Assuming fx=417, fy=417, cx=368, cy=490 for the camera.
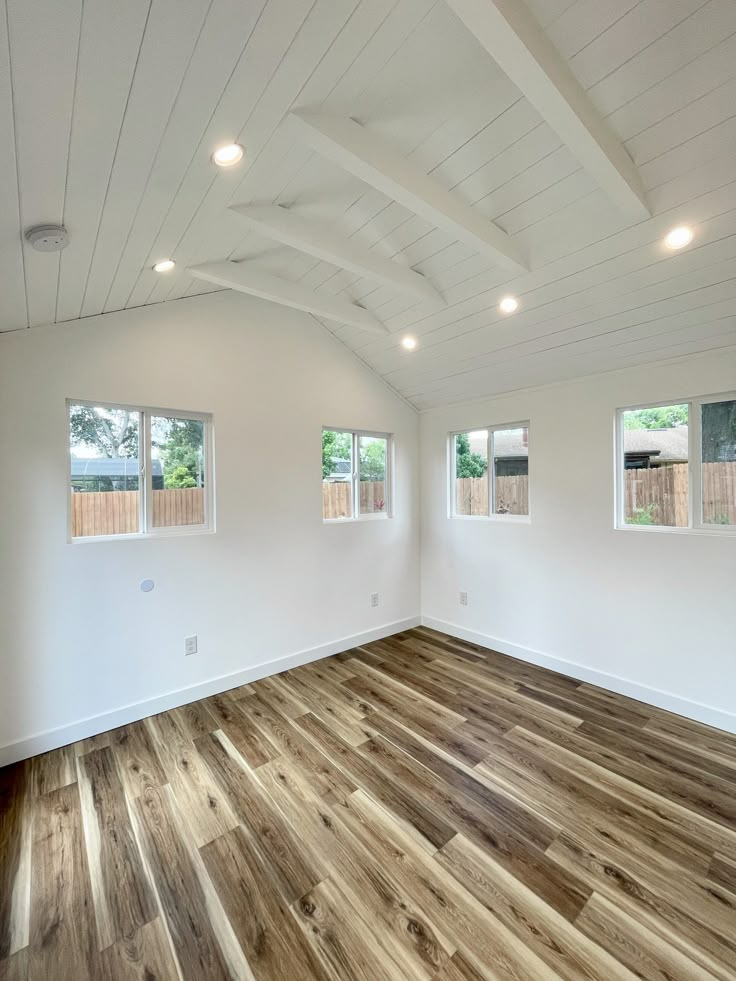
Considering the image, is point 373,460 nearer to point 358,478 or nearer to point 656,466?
point 358,478

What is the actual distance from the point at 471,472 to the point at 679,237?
2448 mm

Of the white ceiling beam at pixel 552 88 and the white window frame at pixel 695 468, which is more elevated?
the white ceiling beam at pixel 552 88

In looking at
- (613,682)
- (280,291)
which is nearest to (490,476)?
(613,682)

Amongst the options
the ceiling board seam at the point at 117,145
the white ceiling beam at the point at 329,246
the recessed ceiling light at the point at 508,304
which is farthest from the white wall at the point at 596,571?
the ceiling board seam at the point at 117,145

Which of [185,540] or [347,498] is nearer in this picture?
[185,540]

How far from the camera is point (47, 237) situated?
1.53 meters

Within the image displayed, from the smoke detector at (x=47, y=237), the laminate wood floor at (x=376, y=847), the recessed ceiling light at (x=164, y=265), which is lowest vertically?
the laminate wood floor at (x=376, y=847)

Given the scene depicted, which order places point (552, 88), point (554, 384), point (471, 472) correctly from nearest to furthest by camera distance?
point (552, 88) < point (554, 384) < point (471, 472)

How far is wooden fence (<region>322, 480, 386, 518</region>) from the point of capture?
12.6 ft

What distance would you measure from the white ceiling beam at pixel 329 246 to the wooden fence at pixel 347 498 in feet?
5.92

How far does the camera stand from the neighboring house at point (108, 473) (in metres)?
2.65

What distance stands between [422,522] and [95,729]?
10.6 feet

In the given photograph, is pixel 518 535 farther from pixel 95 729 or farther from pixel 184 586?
pixel 95 729

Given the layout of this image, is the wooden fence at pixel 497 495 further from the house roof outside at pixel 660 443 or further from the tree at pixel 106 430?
the tree at pixel 106 430
